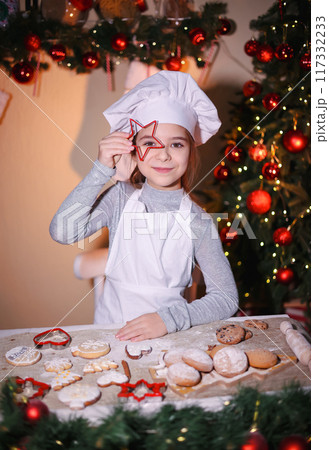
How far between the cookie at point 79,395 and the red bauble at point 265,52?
31.6 inches

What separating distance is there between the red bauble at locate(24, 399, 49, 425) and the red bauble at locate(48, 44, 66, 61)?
664mm

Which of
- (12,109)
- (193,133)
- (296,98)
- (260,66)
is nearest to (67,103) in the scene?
(12,109)

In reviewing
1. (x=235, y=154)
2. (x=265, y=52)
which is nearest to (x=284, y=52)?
(x=265, y=52)

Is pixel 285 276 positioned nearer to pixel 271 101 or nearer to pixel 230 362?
pixel 271 101

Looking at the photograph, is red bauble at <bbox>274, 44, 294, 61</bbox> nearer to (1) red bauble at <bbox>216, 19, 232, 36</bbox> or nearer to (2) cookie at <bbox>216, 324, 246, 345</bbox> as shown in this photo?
(1) red bauble at <bbox>216, 19, 232, 36</bbox>

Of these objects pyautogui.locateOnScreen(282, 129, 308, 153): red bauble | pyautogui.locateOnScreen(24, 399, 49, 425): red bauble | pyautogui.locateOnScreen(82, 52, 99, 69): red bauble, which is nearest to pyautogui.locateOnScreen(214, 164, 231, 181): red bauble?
pyautogui.locateOnScreen(282, 129, 308, 153): red bauble

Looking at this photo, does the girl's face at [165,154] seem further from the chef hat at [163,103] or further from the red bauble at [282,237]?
the red bauble at [282,237]

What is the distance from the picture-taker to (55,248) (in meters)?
0.79

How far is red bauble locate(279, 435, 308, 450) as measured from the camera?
43cm

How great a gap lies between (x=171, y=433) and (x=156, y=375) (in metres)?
0.11

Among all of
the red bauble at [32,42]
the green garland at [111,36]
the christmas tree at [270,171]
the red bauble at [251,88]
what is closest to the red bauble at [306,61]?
the christmas tree at [270,171]

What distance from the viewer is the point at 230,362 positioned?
1.77 feet

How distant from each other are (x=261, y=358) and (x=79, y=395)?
0.82 feet
